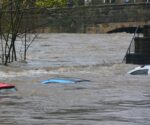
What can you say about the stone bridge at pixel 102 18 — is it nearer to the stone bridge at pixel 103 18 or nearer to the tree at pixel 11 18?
the stone bridge at pixel 103 18

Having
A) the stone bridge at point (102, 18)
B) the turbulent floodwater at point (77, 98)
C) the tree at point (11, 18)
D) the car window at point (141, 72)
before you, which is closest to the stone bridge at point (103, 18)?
the stone bridge at point (102, 18)

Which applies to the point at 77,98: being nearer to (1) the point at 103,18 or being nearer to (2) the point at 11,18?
(2) the point at 11,18

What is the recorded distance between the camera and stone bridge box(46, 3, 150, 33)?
78375 mm

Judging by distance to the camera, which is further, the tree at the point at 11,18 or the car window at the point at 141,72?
the tree at the point at 11,18

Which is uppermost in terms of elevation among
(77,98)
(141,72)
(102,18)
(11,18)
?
(11,18)

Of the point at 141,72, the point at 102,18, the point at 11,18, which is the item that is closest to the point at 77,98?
the point at 141,72

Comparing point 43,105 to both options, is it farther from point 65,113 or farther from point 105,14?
point 105,14

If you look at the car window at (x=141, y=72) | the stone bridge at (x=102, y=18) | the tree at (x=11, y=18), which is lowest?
the stone bridge at (x=102, y=18)

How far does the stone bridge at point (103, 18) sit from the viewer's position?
7838 centimetres

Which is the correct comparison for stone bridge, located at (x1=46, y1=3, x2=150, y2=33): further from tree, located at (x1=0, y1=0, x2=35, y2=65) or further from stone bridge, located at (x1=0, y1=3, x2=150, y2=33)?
tree, located at (x1=0, y1=0, x2=35, y2=65)

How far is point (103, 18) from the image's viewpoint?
261ft

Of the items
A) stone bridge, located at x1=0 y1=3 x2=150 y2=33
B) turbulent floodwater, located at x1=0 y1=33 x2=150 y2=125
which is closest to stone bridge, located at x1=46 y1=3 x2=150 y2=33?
stone bridge, located at x1=0 y1=3 x2=150 y2=33

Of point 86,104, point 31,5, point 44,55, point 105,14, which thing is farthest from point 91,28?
point 86,104

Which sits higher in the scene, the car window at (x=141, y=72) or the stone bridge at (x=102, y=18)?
Answer: the car window at (x=141, y=72)
